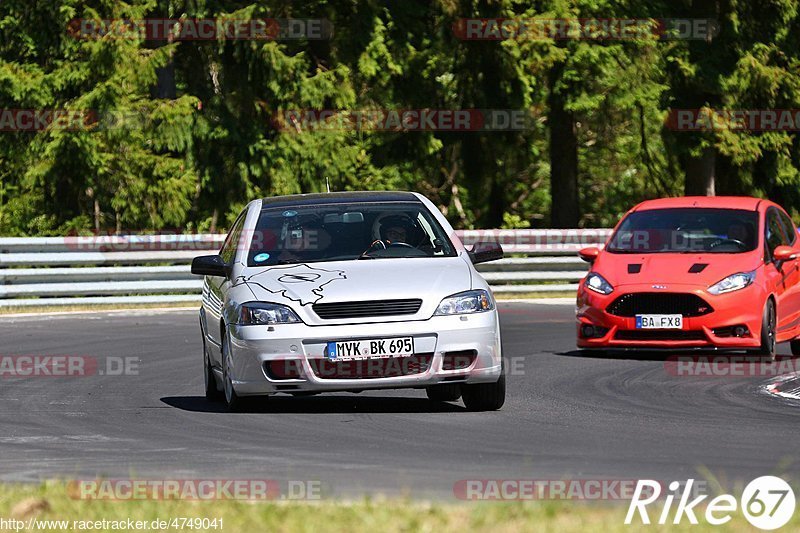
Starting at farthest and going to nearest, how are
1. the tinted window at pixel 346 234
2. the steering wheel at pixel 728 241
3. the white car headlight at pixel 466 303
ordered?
the steering wheel at pixel 728 241 → the tinted window at pixel 346 234 → the white car headlight at pixel 466 303

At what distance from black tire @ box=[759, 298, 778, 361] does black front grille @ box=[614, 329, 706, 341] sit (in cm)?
60

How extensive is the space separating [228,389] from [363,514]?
5.09 m

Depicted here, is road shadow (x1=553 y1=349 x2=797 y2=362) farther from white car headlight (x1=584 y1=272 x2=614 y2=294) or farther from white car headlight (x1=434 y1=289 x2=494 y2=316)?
white car headlight (x1=434 y1=289 x2=494 y2=316)

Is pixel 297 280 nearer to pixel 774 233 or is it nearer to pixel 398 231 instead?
pixel 398 231

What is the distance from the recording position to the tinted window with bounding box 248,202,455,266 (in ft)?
38.9

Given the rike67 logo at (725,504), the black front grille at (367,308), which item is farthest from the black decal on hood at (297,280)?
the rike67 logo at (725,504)

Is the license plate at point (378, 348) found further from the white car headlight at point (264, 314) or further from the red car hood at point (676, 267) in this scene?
the red car hood at point (676, 267)

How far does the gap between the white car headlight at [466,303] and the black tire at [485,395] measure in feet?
1.69

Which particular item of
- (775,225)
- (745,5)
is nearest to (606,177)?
(745,5)

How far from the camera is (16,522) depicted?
675 centimetres

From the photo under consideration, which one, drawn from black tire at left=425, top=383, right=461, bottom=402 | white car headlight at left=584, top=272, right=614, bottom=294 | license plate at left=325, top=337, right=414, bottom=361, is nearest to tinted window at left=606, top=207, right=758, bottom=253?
white car headlight at left=584, top=272, right=614, bottom=294

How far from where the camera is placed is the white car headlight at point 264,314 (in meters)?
11.1

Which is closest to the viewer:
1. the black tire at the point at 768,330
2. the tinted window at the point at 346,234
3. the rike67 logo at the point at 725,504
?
the rike67 logo at the point at 725,504

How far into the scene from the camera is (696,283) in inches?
623
